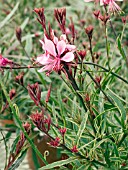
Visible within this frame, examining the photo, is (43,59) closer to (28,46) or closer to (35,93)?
(35,93)

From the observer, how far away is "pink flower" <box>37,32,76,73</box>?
665 millimetres

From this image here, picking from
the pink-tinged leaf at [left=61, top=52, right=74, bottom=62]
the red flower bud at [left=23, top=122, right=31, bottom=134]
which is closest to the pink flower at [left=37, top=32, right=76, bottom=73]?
the pink-tinged leaf at [left=61, top=52, right=74, bottom=62]

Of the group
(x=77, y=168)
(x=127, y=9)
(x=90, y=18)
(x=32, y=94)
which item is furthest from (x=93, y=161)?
(x=127, y=9)

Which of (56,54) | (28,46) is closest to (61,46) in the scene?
(56,54)

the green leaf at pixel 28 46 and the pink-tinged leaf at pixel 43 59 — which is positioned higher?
the pink-tinged leaf at pixel 43 59

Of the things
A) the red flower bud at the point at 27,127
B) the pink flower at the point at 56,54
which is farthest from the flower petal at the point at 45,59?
the red flower bud at the point at 27,127

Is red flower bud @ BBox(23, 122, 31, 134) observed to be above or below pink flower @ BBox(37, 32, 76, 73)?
below

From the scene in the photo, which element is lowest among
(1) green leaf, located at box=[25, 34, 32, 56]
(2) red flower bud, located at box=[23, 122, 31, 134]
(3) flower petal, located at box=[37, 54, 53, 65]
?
(2) red flower bud, located at box=[23, 122, 31, 134]

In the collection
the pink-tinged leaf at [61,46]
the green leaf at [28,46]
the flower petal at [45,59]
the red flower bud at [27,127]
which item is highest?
the pink-tinged leaf at [61,46]

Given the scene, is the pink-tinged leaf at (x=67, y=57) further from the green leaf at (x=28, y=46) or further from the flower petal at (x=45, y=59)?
the green leaf at (x=28, y=46)

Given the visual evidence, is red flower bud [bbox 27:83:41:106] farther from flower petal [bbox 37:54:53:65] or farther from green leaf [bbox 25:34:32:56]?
green leaf [bbox 25:34:32:56]

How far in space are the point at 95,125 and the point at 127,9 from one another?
1393 millimetres

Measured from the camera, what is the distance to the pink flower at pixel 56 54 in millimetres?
665

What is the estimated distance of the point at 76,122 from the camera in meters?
0.87
